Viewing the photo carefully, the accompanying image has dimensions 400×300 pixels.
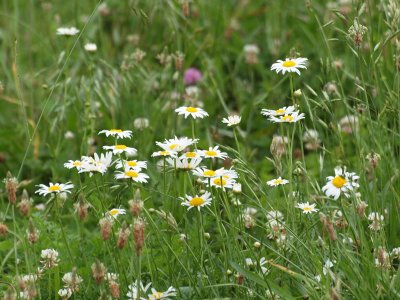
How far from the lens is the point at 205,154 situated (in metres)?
1.92

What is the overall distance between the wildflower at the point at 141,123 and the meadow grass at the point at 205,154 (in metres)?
0.02

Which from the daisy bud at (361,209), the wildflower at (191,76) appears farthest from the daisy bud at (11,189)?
the wildflower at (191,76)

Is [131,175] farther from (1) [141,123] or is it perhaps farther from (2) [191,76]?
(2) [191,76]

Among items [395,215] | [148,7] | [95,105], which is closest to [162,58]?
[95,105]

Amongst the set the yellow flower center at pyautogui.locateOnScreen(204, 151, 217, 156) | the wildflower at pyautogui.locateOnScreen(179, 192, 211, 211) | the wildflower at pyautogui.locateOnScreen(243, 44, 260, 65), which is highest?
the yellow flower center at pyautogui.locateOnScreen(204, 151, 217, 156)

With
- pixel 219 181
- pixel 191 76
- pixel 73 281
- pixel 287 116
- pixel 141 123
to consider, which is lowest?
pixel 191 76

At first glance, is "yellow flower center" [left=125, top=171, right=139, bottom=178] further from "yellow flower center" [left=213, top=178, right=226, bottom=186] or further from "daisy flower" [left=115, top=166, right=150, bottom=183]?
"yellow flower center" [left=213, top=178, right=226, bottom=186]

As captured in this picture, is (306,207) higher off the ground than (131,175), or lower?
lower

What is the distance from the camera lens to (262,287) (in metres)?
1.86

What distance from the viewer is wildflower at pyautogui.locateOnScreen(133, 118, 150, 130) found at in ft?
9.29

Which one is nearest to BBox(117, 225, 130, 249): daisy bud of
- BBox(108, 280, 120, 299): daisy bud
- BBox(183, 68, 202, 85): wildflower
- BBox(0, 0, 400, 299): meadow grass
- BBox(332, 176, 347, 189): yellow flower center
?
BBox(0, 0, 400, 299): meadow grass

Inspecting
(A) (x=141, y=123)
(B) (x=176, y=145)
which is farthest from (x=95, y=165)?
(A) (x=141, y=123)

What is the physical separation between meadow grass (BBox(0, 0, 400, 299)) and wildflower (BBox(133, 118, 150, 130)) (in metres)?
0.02

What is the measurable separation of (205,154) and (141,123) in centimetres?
93
